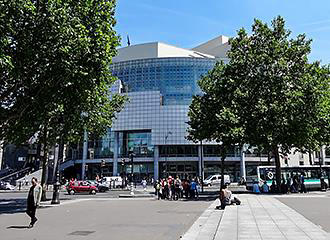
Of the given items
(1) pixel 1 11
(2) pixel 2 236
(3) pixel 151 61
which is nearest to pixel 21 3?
(1) pixel 1 11

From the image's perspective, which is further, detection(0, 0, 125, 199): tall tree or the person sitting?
the person sitting

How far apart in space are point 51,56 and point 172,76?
196ft

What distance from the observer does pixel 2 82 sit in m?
15.5

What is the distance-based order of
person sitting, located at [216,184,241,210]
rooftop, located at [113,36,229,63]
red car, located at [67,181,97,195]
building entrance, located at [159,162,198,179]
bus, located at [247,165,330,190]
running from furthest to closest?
1. rooftop, located at [113,36,229,63]
2. building entrance, located at [159,162,198,179]
3. red car, located at [67,181,97,195]
4. bus, located at [247,165,330,190]
5. person sitting, located at [216,184,241,210]

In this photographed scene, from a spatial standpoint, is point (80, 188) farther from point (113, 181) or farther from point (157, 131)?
point (157, 131)

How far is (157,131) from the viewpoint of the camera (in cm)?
6956

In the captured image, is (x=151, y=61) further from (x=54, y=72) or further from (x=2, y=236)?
(x=2, y=236)

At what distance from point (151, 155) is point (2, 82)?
56117 mm

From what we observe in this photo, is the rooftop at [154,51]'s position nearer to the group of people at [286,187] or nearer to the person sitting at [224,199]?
the group of people at [286,187]

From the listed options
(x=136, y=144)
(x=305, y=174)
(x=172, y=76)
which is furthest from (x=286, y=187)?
(x=172, y=76)

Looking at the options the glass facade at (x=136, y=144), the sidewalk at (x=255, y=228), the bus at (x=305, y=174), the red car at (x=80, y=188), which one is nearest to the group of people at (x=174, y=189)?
the bus at (x=305, y=174)

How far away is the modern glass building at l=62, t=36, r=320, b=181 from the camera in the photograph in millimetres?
69438

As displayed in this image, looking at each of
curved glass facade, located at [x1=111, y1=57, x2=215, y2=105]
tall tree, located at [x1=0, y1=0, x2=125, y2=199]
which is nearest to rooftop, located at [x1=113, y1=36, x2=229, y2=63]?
curved glass facade, located at [x1=111, y1=57, x2=215, y2=105]

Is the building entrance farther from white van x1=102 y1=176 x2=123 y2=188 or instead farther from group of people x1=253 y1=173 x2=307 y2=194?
group of people x1=253 y1=173 x2=307 y2=194
